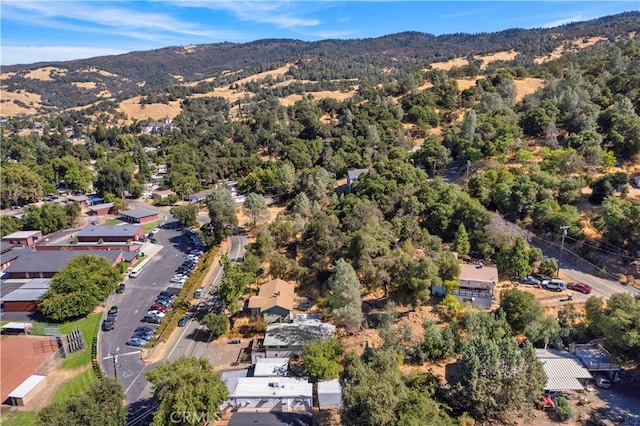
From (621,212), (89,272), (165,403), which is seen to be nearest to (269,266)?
(89,272)

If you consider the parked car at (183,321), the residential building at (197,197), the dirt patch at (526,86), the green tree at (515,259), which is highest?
the dirt patch at (526,86)

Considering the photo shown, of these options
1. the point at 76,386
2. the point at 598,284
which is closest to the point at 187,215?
the point at 76,386

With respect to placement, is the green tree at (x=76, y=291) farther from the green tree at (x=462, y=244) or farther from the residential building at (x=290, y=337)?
the green tree at (x=462, y=244)

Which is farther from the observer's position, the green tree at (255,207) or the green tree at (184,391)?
the green tree at (255,207)

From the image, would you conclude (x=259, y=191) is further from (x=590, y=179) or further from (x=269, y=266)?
(x=590, y=179)

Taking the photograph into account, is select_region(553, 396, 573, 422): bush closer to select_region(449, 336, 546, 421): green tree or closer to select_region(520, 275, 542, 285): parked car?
select_region(449, 336, 546, 421): green tree

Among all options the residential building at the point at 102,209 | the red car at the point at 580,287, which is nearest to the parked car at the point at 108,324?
the residential building at the point at 102,209
